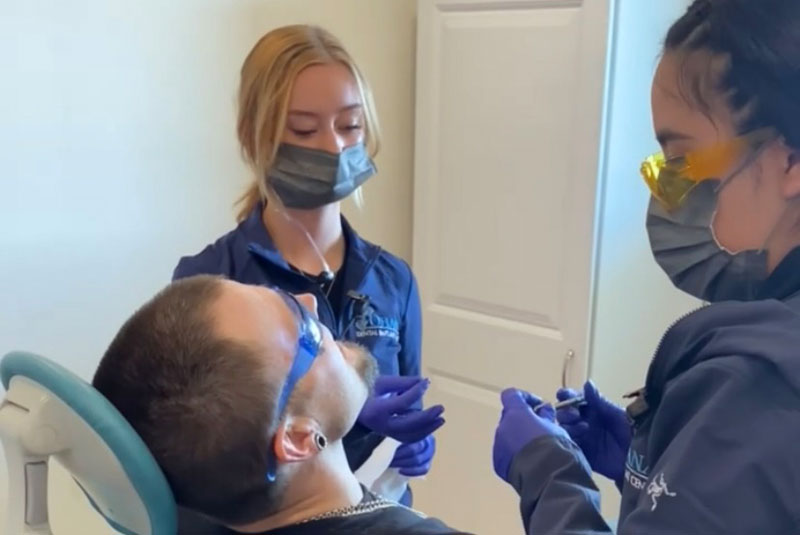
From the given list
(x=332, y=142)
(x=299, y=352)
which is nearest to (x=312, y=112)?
(x=332, y=142)

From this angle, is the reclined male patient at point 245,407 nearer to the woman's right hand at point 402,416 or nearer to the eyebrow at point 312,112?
the woman's right hand at point 402,416

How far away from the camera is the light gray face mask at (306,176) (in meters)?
1.63

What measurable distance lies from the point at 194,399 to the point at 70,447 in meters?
0.15

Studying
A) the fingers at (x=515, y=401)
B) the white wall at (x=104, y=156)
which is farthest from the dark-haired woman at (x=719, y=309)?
the white wall at (x=104, y=156)

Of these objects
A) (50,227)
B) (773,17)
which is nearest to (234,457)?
(773,17)

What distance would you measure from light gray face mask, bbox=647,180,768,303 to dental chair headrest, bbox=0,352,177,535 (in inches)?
24.4

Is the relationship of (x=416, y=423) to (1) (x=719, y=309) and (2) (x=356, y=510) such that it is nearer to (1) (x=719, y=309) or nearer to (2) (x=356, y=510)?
(2) (x=356, y=510)

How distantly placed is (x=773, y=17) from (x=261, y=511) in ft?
2.56

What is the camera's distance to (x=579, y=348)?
2.21 meters

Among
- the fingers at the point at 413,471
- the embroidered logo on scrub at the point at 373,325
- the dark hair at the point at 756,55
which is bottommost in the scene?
the fingers at the point at 413,471

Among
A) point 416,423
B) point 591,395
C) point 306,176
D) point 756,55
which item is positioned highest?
point 756,55

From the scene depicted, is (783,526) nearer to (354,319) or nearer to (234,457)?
(234,457)

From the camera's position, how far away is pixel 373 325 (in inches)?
64.1

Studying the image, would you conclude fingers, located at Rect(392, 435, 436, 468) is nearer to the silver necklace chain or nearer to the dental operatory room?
the dental operatory room
